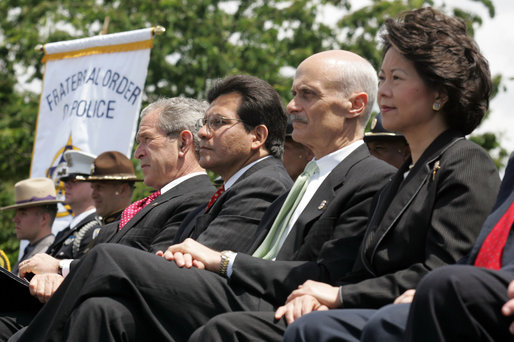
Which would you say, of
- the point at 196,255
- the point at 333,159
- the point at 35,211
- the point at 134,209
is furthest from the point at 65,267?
the point at 35,211

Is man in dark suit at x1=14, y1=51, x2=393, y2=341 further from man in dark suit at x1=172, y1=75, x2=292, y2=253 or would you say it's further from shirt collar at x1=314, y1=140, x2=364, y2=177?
man in dark suit at x1=172, y1=75, x2=292, y2=253

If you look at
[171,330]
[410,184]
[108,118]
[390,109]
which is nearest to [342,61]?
[390,109]

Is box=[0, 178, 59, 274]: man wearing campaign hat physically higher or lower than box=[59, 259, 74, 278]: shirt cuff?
lower

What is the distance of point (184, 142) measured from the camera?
580cm

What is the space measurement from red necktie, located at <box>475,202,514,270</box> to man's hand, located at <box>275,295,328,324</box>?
0.67 meters

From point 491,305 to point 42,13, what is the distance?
17.0 metres

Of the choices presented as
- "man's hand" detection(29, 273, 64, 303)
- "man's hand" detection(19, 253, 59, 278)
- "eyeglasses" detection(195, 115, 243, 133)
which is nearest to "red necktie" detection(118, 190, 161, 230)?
"man's hand" detection(19, 253, 59, 278)

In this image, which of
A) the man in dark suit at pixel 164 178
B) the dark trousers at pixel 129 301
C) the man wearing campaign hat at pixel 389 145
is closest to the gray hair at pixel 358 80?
the man wearing campaign hat at pixel 389 145

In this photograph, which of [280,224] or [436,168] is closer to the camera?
[436,168]

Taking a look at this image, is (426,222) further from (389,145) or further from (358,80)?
(389,145)

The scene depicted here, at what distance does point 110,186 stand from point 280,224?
139 inches

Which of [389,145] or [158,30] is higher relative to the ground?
[158,30]

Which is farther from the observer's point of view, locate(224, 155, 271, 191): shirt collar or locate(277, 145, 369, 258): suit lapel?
locate(224, 155, 271, 191): shirt collar

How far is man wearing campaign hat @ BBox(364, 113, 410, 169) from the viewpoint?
5.40 m
